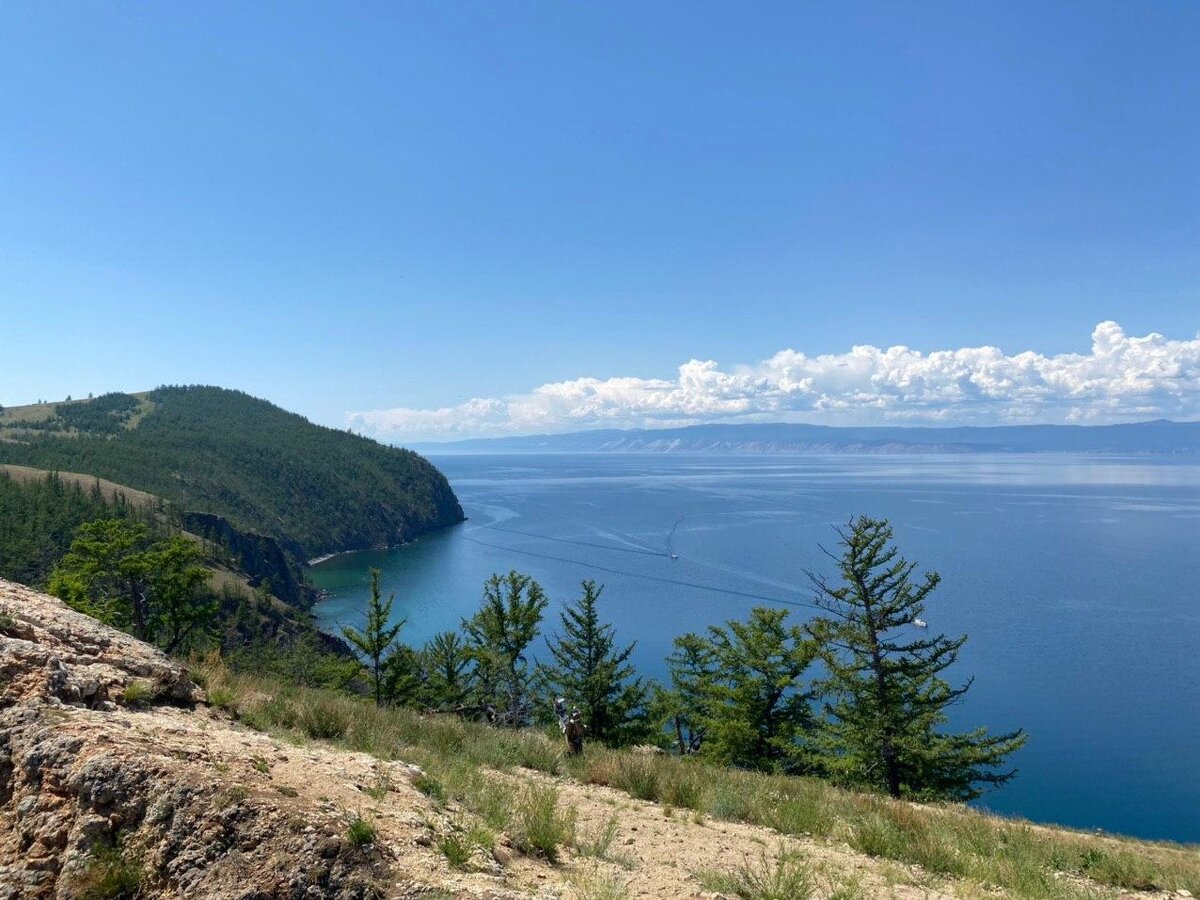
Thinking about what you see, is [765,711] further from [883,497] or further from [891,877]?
[883,497]

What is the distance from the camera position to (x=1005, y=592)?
72.4m

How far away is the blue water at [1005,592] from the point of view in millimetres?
39125

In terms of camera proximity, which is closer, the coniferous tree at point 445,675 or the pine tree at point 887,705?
the pine tree at point 887,705

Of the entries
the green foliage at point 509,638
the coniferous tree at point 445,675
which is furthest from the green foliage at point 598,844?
the coniferous tree at point 445,675

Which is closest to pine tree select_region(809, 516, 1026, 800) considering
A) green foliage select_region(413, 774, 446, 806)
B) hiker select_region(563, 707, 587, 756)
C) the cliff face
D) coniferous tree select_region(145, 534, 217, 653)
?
hiker select_region(563, 707, 587, 756)

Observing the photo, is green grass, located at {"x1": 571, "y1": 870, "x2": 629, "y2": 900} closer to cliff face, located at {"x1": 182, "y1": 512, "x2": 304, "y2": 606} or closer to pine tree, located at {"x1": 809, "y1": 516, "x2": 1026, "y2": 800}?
pine tree, located at {"x1": 809, "y1": 516, "x2": 1026, "y2": 800}

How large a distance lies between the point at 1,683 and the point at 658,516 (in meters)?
145

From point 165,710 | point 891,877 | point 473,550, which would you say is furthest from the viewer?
point 473,550

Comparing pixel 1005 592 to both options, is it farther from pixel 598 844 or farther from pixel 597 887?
pixel 597 887

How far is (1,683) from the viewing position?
6270 mm

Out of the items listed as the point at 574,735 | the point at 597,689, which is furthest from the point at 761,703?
the point at 574,735

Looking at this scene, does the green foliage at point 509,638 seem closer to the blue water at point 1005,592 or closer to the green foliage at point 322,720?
the green foliage at point 322,720

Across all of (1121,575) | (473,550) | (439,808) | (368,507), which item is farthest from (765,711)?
(368,507)

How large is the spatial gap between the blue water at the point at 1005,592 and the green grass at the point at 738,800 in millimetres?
30735
